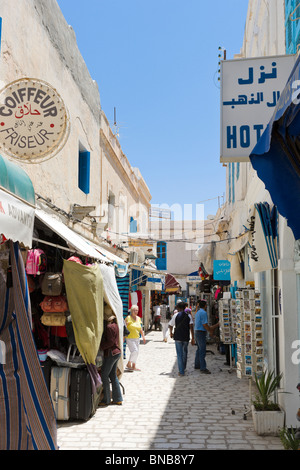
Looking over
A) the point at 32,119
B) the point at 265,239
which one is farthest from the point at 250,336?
the point at 32,119

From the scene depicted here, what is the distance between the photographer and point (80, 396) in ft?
22.4

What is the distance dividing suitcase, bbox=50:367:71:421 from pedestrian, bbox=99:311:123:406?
1.05 meters

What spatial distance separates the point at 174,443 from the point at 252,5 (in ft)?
31.0

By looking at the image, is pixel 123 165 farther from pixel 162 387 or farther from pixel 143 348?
pixel 162 387

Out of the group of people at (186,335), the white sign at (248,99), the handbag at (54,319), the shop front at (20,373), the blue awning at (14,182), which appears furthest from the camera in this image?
the group of people at (186,335)

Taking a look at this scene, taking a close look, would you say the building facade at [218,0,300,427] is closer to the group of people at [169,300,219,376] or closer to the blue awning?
the group of people at [169,300,219,376]

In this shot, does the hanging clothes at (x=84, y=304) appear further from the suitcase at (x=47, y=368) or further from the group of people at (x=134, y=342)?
the group of people at (x=134, y=342)

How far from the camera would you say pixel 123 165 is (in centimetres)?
1739

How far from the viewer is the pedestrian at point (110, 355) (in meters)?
7.80

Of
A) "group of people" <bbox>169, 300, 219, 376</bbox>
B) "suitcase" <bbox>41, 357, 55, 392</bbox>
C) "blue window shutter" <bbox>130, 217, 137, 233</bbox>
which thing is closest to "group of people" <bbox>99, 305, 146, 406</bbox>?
"suitcase" <bbox>41, 357, 55, 392</bbox>

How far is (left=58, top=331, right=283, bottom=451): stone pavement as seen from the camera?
587 centimetres

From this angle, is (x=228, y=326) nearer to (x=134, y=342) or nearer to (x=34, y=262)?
(x=134, y=342)

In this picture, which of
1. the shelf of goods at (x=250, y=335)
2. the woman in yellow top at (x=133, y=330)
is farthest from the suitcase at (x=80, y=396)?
the woman in yellow top at (x=133, y=330)
